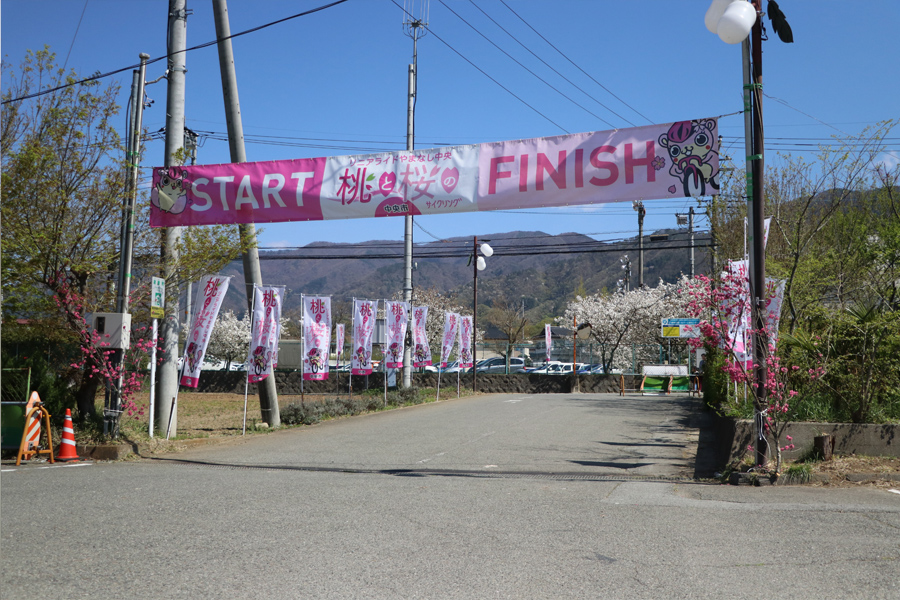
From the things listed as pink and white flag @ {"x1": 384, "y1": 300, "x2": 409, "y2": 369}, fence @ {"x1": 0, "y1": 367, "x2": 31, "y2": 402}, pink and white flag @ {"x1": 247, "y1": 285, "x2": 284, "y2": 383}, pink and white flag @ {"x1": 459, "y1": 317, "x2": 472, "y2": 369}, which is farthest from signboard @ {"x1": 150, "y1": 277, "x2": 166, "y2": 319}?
pink and white flag @ {"x1": 459, "y1": 317, "x2": 472, "y2": 369}

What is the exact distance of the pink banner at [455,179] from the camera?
32.4ft

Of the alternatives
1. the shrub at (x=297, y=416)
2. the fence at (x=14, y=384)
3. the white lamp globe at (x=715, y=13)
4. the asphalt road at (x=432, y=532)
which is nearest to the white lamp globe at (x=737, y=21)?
the white lamp globe at (x=715, y=13)

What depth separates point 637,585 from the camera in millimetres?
4562

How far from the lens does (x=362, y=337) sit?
21906 millimetres

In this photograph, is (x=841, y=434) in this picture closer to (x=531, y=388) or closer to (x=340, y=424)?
(x=340, y=424)

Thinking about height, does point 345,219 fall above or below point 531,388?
above

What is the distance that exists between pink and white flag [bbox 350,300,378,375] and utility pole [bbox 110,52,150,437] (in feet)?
30.2

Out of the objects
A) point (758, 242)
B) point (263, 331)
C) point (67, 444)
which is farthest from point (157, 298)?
point (758, 242)

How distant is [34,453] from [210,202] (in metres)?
4.82

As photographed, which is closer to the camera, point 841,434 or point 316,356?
point 841,434

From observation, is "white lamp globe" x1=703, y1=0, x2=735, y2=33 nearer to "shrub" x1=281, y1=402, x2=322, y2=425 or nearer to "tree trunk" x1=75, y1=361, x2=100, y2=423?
"tree trunk" x1=75, y1=361, x2=100, y2=423

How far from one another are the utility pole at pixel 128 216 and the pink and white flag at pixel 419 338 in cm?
1392

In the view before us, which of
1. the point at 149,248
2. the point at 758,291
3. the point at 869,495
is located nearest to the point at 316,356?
the point at 149,248

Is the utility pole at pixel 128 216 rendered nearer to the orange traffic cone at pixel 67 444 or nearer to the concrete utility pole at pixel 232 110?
the orange traffic cone at pixel 67 444
